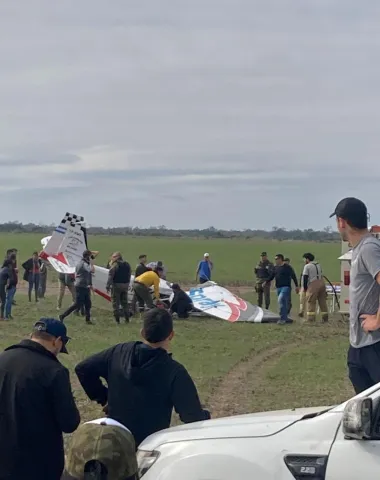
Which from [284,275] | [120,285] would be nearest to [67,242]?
[120,285]

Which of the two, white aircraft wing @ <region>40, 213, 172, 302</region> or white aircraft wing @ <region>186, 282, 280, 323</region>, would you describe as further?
white aircraft wing @ <region>40, 213, 172, 302</region>

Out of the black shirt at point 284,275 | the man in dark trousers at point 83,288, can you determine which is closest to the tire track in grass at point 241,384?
the black shirt at point 284,275

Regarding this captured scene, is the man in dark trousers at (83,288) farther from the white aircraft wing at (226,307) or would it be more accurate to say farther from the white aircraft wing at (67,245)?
the white aircraft wing at (67,245)

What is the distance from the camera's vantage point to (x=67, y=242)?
86.5 feet

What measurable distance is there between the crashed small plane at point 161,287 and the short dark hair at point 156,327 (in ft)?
54.7

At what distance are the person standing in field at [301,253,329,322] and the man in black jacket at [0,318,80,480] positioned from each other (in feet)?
56.1

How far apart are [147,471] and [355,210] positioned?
90.9 inches

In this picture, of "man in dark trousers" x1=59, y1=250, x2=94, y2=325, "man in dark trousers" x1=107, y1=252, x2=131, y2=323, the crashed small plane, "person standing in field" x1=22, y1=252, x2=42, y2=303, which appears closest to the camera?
"man in dark trousers" x1=59, y1=250, x2=94, y2=325

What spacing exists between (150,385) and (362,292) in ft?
5.29

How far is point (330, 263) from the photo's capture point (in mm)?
71750

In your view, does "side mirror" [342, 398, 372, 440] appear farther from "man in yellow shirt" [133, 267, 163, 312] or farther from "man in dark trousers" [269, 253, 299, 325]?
"man in dark trousers" [269, 253, 299, 325]

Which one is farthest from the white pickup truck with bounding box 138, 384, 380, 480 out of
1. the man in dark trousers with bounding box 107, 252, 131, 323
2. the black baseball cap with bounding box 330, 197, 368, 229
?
the man in dark trousers with bounding box 107, 252, 131, 323

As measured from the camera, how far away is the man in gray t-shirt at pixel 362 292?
220 inches

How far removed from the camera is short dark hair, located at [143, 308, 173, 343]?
4.94 m
